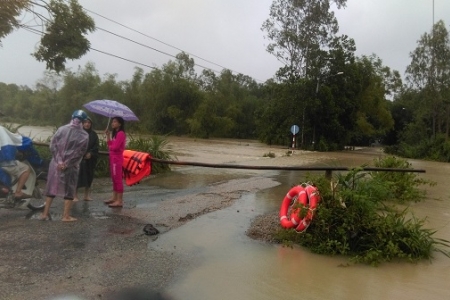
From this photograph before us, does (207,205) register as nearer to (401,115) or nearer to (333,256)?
(333,256)

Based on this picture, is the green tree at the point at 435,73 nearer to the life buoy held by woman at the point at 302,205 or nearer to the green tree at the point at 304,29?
the green tree at the point at 304,29

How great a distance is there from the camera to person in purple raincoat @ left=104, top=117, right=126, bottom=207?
8039mm

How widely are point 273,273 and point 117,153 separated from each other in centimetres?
407

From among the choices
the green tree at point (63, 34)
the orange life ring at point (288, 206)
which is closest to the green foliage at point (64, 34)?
the green tree at point (63, 34)

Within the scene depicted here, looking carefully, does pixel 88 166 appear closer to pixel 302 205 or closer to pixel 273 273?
pixel 302 205

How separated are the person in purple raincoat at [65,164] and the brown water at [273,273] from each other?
1712 mm

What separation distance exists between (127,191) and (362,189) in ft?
17.7

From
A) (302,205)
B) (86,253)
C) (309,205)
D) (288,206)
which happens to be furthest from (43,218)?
(309,205)

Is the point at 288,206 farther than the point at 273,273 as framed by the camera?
Yes

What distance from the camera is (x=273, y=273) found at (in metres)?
5.28

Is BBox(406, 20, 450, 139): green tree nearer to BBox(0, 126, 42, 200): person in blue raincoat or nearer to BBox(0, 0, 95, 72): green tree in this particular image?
BBox(0, 0, 95, 72): green tree

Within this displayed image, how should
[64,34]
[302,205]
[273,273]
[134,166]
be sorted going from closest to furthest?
[273,273], [302,205], [134,166], [64,34]

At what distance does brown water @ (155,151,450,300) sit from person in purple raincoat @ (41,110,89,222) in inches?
67.4

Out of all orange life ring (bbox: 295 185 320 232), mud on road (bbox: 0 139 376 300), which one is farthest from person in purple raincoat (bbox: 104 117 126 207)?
orange life ring (bbox: 295 185 320 232)
